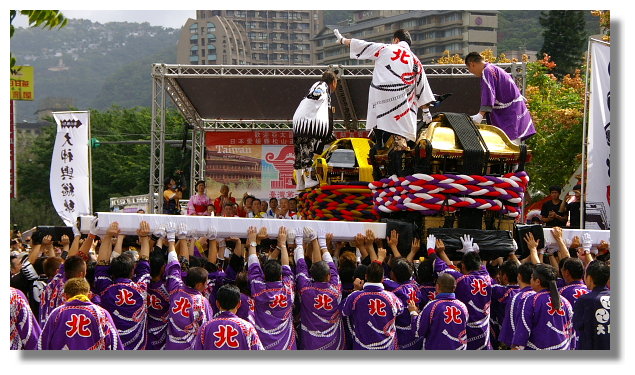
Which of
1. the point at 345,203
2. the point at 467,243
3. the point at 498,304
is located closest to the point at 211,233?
the point at 345,203

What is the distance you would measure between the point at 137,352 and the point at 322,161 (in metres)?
2.45

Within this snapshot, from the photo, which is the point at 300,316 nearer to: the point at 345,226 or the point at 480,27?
the point at 345,226

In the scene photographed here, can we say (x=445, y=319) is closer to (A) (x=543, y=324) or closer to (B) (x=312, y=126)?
(A) (x=543, y=324)

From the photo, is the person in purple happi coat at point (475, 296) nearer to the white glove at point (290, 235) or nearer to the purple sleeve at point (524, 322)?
the purple sleeve at point (524, 322)

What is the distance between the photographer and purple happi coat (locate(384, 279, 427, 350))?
7055 mm

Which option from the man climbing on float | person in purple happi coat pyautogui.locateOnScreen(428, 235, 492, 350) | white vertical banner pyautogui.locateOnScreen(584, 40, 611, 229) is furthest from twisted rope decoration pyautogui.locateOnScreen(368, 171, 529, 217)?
white vertical banner pyautogui.locateOnScreen(584, 40, 611, 229)

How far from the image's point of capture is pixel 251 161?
52.3ft

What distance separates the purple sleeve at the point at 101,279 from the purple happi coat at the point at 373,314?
1656 mm

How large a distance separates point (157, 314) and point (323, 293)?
1.21 m

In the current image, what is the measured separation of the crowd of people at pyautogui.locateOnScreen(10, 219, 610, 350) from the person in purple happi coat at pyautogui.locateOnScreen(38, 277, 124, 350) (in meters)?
0.04

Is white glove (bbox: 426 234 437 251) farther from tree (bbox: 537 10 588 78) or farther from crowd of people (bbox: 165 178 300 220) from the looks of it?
tree (bbox: 537 10 588 78)

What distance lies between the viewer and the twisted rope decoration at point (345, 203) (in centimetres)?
758

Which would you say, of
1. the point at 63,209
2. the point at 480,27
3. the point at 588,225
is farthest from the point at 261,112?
the point at 480,27

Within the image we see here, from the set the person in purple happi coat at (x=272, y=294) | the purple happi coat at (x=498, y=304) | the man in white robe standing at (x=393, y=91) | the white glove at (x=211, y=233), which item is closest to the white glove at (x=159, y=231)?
the white glove at (x=211, y=233)
